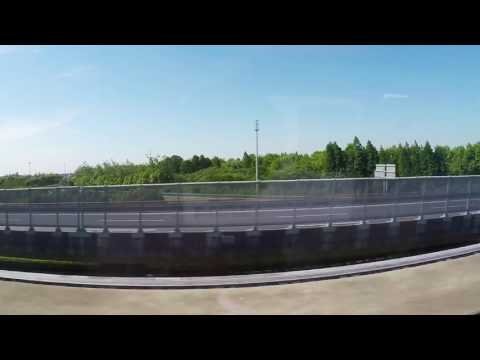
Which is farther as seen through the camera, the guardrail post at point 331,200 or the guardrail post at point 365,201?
the guardrail post at point 365,201

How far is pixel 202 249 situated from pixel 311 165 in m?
3.27

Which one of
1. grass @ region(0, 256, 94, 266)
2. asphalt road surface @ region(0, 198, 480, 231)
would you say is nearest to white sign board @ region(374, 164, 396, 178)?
asphalt road surface @ region(0, 198, 480, 231)

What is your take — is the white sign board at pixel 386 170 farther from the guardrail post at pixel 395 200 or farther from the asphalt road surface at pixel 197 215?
the asphalt road surface at pixel 197 215

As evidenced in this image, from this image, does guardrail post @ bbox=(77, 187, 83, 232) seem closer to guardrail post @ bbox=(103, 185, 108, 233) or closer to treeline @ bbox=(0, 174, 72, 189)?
treeline @ bbox=(0, 174, 72, 189)

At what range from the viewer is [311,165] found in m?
7.40

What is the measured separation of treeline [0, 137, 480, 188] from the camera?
649cm

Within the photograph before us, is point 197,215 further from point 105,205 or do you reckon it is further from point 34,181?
point 34,181

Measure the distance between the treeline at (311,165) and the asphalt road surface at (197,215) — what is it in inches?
27.3

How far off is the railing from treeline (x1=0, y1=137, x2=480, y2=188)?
0.33m

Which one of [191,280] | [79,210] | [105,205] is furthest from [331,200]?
[79,210]

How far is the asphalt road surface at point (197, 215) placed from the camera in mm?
6125

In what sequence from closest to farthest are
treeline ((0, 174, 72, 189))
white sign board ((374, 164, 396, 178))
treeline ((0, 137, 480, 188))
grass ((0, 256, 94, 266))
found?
treeline ((0, 174, 72, 189)), grass ((0, 256, 94, 266)), treeline ((0, 137, 480, 188)), white sign board ((374, 164, 396, 178))

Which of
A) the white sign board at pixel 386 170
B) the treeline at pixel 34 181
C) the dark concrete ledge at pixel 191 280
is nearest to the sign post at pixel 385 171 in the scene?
the white sign board at pixel 386 170
